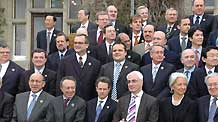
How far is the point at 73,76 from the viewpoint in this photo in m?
8.49

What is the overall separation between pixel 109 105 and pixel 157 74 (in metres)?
0.88

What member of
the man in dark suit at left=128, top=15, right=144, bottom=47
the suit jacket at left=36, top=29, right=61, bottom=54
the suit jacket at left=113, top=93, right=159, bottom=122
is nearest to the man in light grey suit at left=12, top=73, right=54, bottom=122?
the suit jacket at left=113, top=93, right=159, bottom=122

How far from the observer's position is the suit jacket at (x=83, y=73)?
27.9ft

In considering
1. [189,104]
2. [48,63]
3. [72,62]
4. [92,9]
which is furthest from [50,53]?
[92,9]

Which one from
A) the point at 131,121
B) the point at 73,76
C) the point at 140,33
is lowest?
the point at 131,121

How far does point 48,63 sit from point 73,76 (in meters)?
0.81

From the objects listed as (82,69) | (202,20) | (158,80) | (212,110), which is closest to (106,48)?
(82,69)

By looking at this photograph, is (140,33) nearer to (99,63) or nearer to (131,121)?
(99,63)

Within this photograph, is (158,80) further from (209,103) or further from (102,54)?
(102,54)

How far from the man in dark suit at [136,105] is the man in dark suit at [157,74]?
41 centimetres

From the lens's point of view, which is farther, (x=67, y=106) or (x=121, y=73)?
(x=121, y=73)

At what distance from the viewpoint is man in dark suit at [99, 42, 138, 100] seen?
8.34 m

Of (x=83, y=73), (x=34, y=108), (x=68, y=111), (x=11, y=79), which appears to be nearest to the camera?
(x=68, y=111)

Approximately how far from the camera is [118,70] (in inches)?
331
